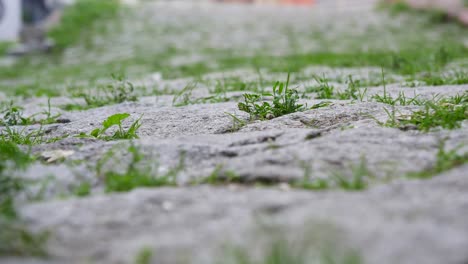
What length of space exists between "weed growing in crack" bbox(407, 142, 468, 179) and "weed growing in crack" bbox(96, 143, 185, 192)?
72 centimetres

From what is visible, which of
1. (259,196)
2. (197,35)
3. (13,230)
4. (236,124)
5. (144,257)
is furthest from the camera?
(197,35)

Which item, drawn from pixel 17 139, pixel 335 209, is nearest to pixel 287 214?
pixel 335 209

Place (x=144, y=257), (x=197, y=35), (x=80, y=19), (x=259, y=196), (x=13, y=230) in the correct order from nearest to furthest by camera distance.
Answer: (x=144, y=257) → (x=13, y=230) → (x=259, y=196) → (x=197, y=35) → (x=80, y=19)

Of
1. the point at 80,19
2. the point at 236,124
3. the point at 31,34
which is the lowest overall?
the point at 236,124

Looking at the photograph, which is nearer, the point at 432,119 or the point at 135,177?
the point at 135,177

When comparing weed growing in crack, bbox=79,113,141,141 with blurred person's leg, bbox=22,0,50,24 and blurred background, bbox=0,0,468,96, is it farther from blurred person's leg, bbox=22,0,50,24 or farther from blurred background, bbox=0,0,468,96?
blurred person's leg, bbox=22,0,50,24

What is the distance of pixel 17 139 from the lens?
236 centimetres

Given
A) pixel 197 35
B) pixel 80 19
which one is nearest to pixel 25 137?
pixel 197 35

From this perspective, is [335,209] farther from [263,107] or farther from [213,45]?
[213,45]

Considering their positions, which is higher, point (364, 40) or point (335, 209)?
point (364, 40)

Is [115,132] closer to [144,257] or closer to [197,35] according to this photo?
[144,257]

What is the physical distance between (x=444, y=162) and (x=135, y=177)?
3.12 ft

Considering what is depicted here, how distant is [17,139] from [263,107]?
3.91ft

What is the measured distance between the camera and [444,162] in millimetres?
1528
